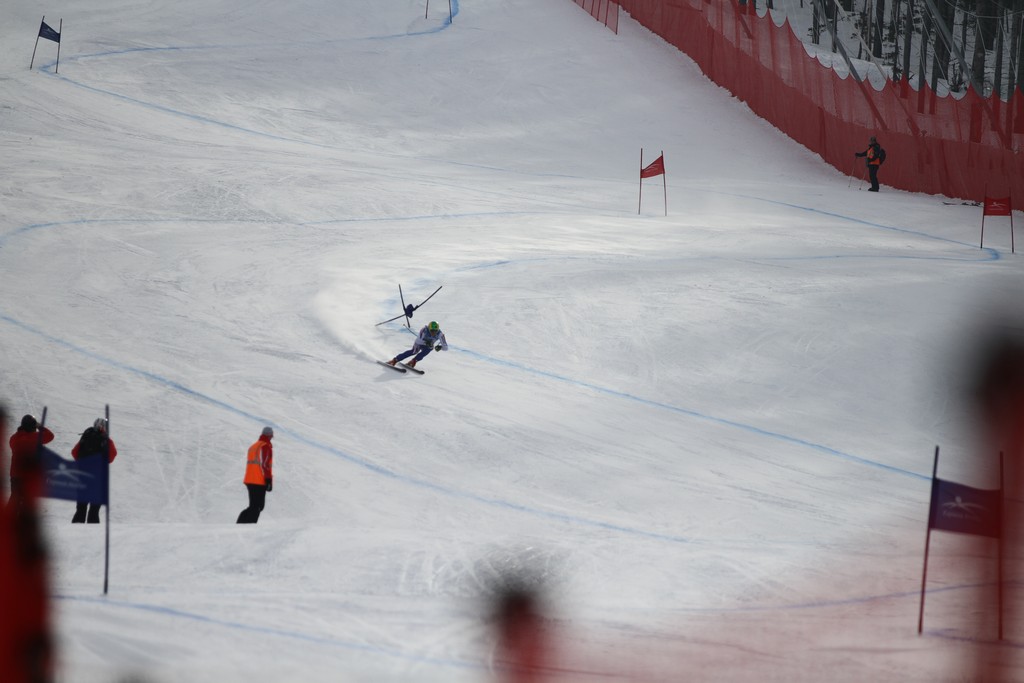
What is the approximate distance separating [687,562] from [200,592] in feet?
10.7

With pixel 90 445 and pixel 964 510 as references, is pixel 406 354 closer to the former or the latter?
pixel 90 445

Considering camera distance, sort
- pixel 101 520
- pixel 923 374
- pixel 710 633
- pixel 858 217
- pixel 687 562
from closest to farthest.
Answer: pixel 710 633
pixel 687 562
pixel 101 520
pixel 923 374
pixel 858 217

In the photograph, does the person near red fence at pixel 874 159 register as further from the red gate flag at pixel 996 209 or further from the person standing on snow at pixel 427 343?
the person standing on snow at pixel 427 343

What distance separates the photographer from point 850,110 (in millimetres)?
23828

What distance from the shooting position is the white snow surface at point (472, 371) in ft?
21.7

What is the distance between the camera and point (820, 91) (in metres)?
24.6

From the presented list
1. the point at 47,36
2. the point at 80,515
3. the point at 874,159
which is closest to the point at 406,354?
the point at 80,515

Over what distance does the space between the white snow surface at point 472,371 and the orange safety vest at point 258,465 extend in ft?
1.51

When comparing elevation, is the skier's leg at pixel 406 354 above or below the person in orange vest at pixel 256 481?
above

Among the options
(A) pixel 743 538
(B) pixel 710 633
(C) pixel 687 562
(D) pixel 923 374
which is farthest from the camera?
(D) pixel 923 374

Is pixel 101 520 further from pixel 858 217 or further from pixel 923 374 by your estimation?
pixel 858 217

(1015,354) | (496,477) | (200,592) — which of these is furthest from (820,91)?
(200,592)

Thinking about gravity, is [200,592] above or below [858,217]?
below

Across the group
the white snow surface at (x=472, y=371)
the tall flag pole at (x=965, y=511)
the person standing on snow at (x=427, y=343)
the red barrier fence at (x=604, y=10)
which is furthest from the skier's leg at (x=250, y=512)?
the red barrier fence at (x=604, y=10)
